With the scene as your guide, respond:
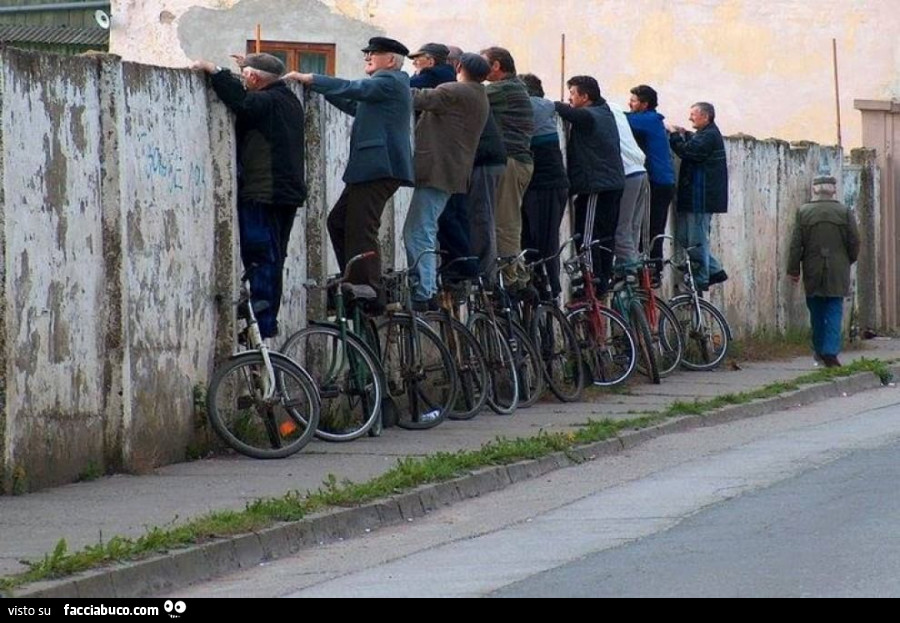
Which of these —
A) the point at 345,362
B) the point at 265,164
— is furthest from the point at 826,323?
the point at 265,164

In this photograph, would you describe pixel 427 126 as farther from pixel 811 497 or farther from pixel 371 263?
pixel 811 497

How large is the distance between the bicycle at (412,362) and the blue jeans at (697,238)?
5816mm

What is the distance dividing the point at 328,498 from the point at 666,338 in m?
8.35

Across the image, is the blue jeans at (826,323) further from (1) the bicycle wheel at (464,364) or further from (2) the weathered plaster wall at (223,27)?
(2) the weathered plaster wall at (223,27)

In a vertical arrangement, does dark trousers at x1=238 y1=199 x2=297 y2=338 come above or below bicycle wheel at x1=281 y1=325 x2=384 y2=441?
above

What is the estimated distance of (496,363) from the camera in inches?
584

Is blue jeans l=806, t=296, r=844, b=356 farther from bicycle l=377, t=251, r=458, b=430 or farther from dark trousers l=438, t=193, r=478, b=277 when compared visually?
bicycle l=377, t=251, r=458, b=430

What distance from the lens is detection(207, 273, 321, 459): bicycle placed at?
40.1 feet

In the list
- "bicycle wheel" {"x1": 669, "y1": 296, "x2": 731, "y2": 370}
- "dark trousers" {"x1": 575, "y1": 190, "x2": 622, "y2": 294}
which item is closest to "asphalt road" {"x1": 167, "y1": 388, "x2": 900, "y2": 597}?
"dark trousers" {"x1": 575, "y1": 190, "x2": 622, "y2": 294}

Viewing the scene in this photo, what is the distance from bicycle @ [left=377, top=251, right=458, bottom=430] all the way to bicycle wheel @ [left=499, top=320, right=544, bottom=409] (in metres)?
1.07

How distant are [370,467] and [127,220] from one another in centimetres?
190

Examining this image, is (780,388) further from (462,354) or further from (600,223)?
(462,354)
